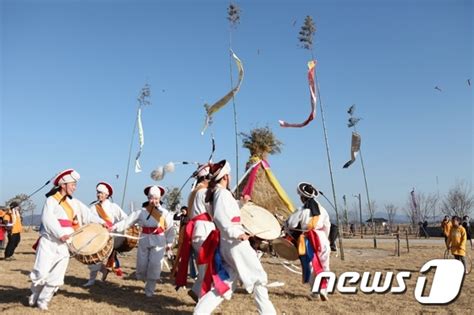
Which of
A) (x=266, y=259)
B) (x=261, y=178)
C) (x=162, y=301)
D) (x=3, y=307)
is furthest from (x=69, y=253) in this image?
(x=266, y=259)

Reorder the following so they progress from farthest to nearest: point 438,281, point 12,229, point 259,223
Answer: point 12,229
point 438,281
point 259,223

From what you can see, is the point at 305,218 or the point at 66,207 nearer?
the point at 66,207

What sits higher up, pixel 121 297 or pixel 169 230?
pixel 169 230

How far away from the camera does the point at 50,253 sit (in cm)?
595

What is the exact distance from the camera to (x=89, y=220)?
6.62 m

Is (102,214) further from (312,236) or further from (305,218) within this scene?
(312,236)

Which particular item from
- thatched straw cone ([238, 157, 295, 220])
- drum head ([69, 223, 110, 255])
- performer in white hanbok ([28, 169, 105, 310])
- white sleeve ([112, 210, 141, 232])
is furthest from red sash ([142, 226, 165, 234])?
thatched straw cone ([238, 157, 295, 220])

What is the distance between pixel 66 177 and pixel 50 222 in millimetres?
670

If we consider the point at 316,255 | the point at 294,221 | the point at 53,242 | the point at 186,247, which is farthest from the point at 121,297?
the point at 316,255

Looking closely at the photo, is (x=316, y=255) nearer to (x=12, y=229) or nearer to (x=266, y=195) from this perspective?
(x=266, y=195)

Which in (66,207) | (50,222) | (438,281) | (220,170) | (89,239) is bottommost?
(438,281)

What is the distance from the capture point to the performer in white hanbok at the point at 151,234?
7.12 meters

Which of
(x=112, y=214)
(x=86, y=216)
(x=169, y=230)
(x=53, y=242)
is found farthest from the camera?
(x=112, y=214)

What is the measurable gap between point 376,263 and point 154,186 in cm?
772
